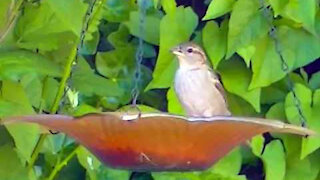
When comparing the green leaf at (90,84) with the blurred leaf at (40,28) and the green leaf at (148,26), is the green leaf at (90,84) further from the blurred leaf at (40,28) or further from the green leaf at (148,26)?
the green leaf at (148,26)

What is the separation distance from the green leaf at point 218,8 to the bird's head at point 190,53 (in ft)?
0.19

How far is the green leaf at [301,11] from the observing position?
5.92 ft

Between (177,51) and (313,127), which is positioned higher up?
(177,51)

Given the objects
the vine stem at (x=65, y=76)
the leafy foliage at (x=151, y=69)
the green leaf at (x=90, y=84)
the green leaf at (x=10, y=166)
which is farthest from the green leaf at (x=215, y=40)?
the green leaf at (x=10, y=166)

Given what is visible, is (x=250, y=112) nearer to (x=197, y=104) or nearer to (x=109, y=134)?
(x=197, y=104)

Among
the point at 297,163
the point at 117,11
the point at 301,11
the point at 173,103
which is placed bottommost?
the point at 297,163

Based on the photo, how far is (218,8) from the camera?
1.86 m

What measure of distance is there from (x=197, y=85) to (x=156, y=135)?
68cm

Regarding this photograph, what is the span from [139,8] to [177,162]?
0.82m

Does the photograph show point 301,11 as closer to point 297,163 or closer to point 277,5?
point 277,5

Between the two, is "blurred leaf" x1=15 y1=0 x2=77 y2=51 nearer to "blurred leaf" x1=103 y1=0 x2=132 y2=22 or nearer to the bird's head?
the bird's head

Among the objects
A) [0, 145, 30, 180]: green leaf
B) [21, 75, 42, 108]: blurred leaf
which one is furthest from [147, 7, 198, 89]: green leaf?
[0, 145, 30, 180]: green leaf

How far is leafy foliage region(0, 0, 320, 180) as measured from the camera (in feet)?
5.32

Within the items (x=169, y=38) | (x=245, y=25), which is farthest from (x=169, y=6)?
(x=245, y=25)
